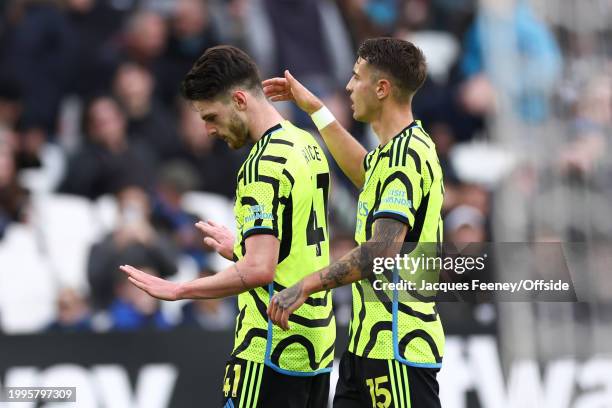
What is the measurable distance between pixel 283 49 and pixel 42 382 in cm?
433

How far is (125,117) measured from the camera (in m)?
11.0

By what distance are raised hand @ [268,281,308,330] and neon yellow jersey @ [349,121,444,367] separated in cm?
41

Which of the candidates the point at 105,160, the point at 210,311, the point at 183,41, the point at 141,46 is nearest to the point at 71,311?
the point at 210,311

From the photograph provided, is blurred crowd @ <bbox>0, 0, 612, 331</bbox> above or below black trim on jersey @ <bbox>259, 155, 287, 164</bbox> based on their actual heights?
above

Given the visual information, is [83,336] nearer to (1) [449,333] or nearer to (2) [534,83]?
(1) [449,333]

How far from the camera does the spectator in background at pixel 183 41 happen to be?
11.4 m

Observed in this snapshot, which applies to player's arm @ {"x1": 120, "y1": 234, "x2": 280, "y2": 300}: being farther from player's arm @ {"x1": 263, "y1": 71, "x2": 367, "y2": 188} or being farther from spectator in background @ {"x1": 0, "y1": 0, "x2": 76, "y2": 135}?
spectator in background @ {"x1": 0, "y1": 0, "x2": 76, "y2": 135}

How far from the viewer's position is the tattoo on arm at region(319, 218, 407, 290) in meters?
5.50

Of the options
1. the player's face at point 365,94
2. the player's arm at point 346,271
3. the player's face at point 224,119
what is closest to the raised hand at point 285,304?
the player's arm at point 346,271

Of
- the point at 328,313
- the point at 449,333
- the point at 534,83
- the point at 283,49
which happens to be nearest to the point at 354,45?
the point at 283,49

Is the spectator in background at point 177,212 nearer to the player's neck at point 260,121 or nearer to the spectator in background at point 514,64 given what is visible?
the spectator in background at point 514,64

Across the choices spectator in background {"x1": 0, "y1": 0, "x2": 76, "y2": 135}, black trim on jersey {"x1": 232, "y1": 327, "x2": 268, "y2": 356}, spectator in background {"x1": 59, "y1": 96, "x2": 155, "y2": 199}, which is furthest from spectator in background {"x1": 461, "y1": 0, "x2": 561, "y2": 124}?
black trim on jersey {"x1": 232, "y1": 327, "x2": 268, "y2": 356}

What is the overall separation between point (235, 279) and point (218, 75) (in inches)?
→ 39.6

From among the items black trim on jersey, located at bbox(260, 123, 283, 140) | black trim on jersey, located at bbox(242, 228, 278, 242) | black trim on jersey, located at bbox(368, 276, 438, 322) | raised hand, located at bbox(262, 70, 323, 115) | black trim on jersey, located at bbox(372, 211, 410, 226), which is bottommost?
black trim on jersey, located at bbox(368, 276, 438, 322)
